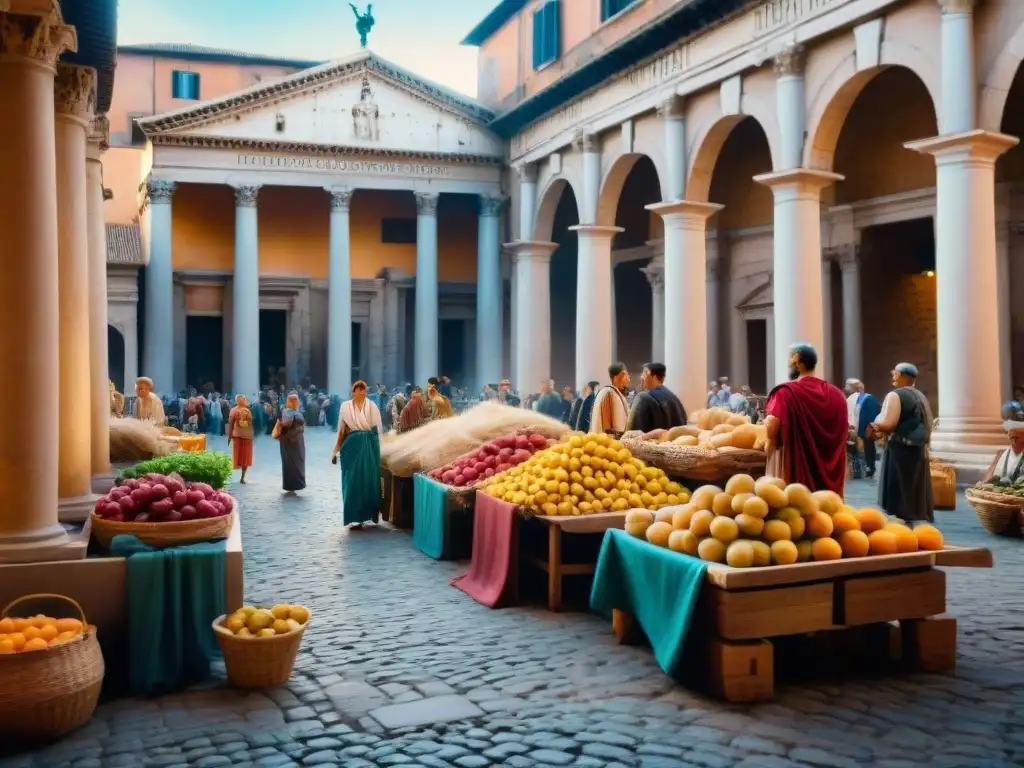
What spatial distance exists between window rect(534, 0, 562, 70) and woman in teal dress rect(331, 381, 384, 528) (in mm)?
15720

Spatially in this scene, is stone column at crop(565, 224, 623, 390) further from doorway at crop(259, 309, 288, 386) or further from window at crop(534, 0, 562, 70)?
doorway at crop(259, 309, 288, 386)

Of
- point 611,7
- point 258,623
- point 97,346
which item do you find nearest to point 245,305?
point 611,7

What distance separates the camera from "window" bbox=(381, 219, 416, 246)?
3219 centimetres

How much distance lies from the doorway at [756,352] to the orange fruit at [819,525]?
17.5 m

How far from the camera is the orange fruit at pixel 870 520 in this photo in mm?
5180

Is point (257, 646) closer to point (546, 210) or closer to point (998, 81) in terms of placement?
point (998, 81)

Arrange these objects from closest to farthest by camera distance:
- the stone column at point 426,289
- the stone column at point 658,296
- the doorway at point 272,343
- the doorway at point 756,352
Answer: the doorway at point 756,352, the stone column at point 658,296, the stone column at point 426,289, the doorway at point 272,343

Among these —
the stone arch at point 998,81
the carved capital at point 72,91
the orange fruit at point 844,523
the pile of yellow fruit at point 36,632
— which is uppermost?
the stone arch at point 998,81

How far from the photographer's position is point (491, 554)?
281 inches

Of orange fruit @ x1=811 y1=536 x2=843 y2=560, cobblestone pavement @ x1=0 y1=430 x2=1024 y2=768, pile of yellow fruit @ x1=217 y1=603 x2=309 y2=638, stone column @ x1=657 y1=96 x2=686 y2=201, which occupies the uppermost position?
stone column @ x1=657 y1=96 x2=686 y2=201

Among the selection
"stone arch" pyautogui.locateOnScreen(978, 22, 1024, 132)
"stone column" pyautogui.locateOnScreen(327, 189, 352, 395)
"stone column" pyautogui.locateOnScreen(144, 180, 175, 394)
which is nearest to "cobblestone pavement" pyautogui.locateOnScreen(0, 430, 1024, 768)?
"stone arch" pyautogui.locateOnScreen(978, 22, 1024, 132)

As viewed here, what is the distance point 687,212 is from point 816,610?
13724 mm

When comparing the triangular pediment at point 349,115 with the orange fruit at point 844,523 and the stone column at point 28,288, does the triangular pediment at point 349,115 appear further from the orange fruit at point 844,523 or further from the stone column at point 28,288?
the orange fruit at point 844,523

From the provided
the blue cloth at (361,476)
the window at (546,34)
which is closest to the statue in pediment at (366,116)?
the window at (546,34)
